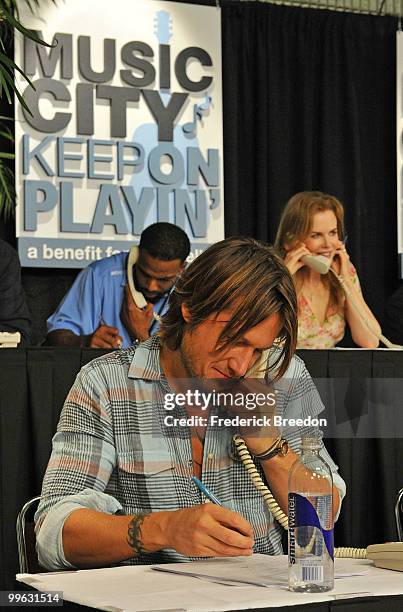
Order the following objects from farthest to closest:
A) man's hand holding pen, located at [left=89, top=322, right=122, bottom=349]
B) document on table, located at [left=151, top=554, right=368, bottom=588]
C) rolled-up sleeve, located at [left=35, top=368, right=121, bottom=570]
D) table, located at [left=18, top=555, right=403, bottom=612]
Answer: man's hand holding pen, located at [left=89, top=322, right=122, bottom=349]
rolled-up sleeve, located at [left=35, top=368, right=121, bottom=570]
document on table, located at [left=151, top=554, right=368, bottom=588]
table, located at [left=18, top=555, right=403, bottom=612]

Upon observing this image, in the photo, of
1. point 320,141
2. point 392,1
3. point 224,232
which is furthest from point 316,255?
point 392,1

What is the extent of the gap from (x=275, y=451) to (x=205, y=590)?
1.37ft

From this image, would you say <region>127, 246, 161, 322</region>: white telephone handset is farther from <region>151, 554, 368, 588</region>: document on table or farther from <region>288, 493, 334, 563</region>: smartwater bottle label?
<region>288, 493, 334, 563</region>: smartwater bottle label

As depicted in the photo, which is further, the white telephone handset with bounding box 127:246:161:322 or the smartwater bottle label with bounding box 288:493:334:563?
the white telephone handset with bounding box 127:246:161:322

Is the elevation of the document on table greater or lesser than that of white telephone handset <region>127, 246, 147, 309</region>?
lesser

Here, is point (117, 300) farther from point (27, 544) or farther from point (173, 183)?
point (27, 544)

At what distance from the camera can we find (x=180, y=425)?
1.79 meters

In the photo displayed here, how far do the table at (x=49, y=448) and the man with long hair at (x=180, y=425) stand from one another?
93cm

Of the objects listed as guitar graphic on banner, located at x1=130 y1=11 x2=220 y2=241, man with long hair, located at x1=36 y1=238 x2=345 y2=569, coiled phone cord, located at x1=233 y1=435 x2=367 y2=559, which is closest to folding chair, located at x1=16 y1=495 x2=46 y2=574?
man with long hair, located at x1=36 y1=238 x2=345 y2=569

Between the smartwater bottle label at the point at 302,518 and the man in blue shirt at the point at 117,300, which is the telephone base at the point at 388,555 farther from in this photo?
the man in blue shirt at the point at 117,300

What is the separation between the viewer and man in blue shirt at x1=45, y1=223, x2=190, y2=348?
13.4 ft

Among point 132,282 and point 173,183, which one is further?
point 173,183

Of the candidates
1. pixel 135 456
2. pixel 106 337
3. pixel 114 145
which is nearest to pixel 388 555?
pixel 135 456

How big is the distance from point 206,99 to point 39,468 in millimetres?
2948
